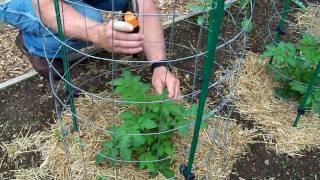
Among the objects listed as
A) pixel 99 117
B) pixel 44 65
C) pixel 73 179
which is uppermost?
pixel 44 65

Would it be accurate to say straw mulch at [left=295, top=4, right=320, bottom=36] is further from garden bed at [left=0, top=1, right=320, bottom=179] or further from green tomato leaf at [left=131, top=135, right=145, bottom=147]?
green tomato leaf at [left=131, top=135, right=145, bottom=147]

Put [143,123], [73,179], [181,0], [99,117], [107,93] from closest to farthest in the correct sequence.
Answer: [143,123] < [73,179] < [99,117] < [107,93] < [181,0]

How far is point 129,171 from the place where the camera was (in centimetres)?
176

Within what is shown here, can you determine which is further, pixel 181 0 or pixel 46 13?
pixel 181 0

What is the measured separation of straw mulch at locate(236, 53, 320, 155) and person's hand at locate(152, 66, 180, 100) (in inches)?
16.9

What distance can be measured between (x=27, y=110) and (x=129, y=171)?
2.16 feet

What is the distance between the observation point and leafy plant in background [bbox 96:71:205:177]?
1.60m

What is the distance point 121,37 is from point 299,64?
38.4 inches

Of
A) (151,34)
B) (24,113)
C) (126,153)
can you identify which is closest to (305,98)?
(151,34)

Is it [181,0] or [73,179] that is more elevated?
[181,0]

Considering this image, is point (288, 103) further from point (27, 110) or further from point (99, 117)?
point (27, 110)

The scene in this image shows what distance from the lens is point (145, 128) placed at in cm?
166

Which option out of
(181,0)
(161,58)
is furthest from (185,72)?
(181,0)

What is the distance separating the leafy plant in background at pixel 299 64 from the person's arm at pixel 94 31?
78 centimetres
